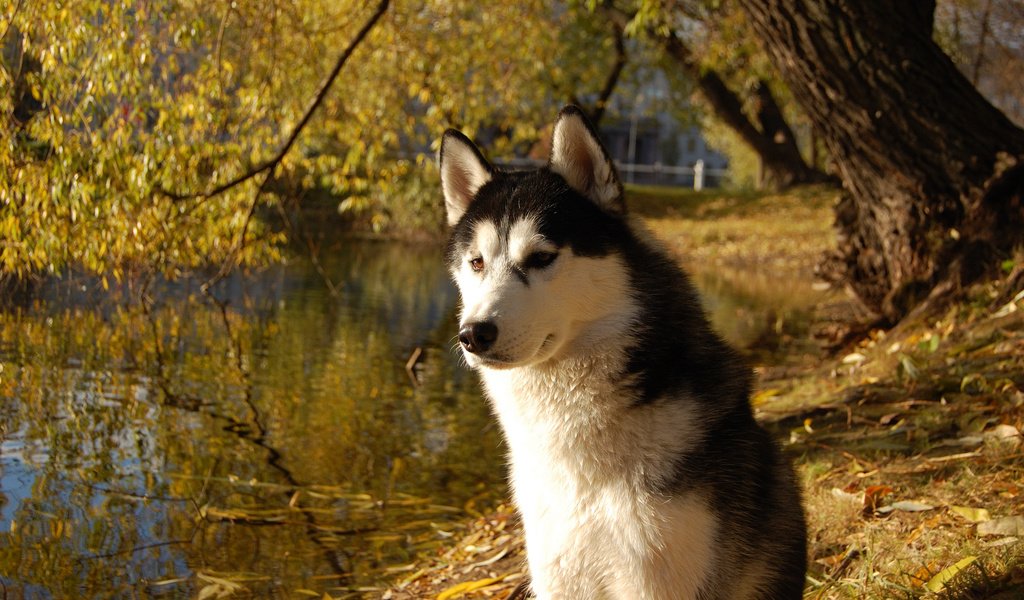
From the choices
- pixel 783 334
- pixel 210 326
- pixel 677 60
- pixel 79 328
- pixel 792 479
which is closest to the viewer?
pixel 792 479

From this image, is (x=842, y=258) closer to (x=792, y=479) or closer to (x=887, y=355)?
(x=887, y=355)

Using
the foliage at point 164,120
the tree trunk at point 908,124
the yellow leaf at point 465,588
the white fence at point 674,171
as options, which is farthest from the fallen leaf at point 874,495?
the white fence at point 674,171

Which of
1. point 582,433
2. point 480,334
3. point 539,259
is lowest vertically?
point 582,433

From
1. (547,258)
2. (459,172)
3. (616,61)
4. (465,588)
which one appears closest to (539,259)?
(547,258)

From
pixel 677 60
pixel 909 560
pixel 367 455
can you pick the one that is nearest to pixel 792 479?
pixel 909 560

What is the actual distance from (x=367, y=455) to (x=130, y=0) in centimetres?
375

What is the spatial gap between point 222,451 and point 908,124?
5798mm

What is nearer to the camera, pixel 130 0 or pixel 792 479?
pixel 792 479

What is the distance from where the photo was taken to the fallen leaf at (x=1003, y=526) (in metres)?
3.80

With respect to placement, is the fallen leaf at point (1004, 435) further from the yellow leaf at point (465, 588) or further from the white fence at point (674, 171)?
the white fence at point (674, 171)

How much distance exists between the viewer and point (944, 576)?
11.5 ft

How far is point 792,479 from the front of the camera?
11.2ft

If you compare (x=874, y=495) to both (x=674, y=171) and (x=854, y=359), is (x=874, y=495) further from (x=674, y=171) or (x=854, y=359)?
(x=674, y=171)

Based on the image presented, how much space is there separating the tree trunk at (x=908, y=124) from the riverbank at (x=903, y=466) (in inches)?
18.8
